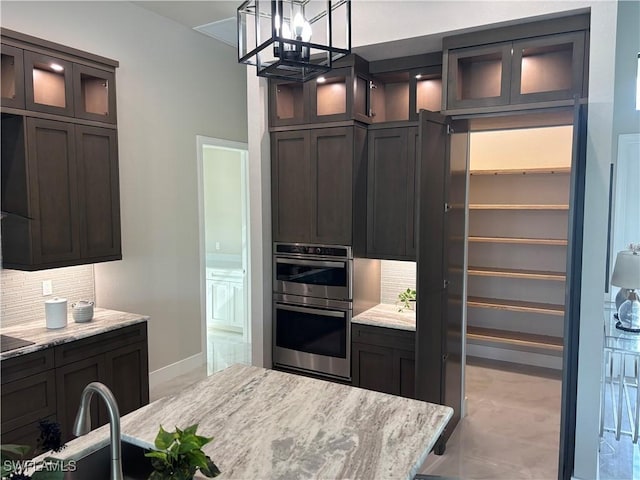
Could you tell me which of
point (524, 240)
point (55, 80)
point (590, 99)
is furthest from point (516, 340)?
point (55, 80)

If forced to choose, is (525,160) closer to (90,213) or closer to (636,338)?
(636,338)

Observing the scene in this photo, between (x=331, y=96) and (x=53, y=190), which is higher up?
(x=331, y=96)

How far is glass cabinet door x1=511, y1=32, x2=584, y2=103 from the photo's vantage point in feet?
9.02

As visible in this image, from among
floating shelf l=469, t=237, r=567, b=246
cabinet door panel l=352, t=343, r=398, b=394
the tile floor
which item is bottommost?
the tile floor

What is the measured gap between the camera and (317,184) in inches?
139

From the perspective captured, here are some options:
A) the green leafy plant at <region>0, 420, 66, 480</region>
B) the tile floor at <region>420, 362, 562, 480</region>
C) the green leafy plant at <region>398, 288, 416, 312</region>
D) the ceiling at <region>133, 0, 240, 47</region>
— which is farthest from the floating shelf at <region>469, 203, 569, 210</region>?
the green leafy plant at <region>0, 420, 66, 480</region>

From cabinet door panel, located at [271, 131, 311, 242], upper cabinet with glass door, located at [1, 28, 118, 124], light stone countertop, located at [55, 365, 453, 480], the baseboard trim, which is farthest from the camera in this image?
the baseboard trim

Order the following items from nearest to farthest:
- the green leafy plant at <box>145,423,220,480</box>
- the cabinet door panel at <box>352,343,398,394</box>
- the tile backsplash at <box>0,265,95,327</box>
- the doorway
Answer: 1. the green leafy plant at <box>145,423,220,480</box>
2. the tile backsplash at <box>0,265,95,327</box>
3. the cabinet door panel at <box>352,343,398,394</box>
4. the doorway

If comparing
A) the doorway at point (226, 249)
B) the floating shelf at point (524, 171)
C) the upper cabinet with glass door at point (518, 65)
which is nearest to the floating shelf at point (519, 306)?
the floating shelf at point (524, 171)

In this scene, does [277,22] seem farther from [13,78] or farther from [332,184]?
[13,78]

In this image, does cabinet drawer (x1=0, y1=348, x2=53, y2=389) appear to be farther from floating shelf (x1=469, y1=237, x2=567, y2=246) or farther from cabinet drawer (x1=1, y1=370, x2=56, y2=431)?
floating shelf (x1=469, y1=237, x2=567, y2=246)

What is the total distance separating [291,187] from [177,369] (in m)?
2.29

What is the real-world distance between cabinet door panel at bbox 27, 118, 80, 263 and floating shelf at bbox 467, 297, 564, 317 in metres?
3.96

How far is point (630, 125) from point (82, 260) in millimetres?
4677
